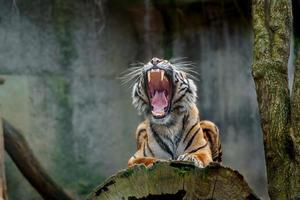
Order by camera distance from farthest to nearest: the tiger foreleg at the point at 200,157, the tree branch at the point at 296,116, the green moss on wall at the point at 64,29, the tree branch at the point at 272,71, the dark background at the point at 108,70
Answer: the green moss on wall at the point at 64,29
the dark background at the point at 108,70
the tiger foreleg at the point at 200,157
the tree branch at the point at 272,71
the tree branch at the point at 296,116

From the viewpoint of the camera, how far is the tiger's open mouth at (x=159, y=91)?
183 inches

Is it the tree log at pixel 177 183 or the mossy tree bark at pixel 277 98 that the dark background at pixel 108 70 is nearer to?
the mossy tree bark at pixel 277 98

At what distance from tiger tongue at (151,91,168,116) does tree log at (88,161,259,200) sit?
3.37ft

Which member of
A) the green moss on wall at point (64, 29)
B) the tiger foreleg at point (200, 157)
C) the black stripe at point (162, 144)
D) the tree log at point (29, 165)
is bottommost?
the tree log at point (29, 165)

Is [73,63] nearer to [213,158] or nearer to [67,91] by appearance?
[67,91]

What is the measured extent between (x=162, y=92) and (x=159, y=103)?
0.24 feet

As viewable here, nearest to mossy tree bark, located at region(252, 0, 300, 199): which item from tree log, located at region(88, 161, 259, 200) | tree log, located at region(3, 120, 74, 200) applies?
tree log, located at region(88, 161, 259, 200)

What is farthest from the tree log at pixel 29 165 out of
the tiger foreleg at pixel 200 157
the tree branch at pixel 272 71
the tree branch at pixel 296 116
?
the tree branch at pixel 296 116

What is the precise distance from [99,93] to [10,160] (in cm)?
107

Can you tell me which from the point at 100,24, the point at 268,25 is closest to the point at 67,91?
the point at 100,24

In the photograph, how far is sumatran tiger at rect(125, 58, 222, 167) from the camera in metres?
4.67

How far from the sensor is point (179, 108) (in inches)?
188

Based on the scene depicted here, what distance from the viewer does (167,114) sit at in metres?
4.66

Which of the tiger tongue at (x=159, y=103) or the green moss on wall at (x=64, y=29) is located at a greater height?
the green moss on wall at (x=64, y=29)
